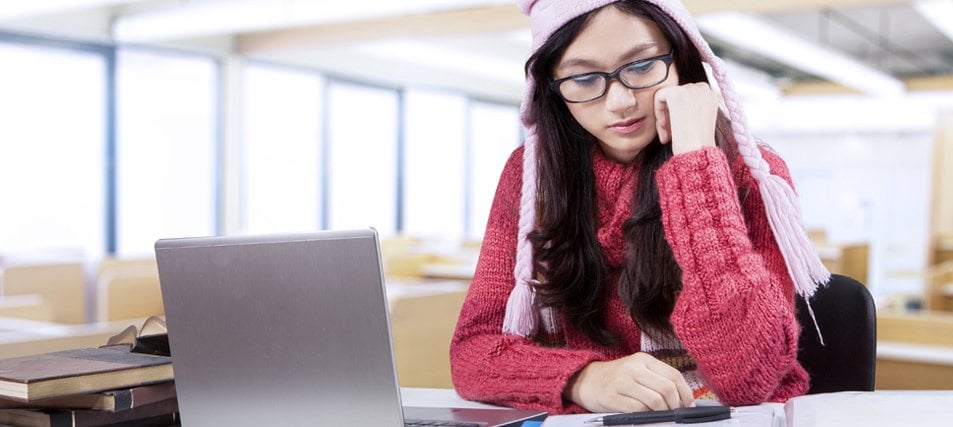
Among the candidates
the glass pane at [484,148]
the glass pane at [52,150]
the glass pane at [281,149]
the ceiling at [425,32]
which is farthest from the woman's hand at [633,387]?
the glass pane at [484,148]

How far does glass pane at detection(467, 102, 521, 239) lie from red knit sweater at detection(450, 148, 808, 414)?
349 inches

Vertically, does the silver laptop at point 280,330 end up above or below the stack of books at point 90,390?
above

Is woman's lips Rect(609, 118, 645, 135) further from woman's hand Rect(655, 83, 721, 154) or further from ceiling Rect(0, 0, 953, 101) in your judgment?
ceiling Rect(0, 0, 953, 101)

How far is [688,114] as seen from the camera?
1.24 metres

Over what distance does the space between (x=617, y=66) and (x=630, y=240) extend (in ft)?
0.77

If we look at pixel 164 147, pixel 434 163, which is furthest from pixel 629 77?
pixel 434 163

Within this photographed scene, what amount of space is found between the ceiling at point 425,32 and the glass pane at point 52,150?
24 centimetres

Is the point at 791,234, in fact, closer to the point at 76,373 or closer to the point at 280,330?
the point at 280,330

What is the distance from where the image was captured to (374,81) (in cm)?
864

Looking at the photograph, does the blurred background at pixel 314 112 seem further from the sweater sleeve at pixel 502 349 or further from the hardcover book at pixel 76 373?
the hardcover book at pixel 76 373

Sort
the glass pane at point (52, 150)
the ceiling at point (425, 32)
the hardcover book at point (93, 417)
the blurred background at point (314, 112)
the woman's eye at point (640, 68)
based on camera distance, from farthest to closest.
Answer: the glass pane at point (52, 150) < the blurred background at point (314, 112) < the ceiling at point (425, 32) < the woman's eye at point (640, 68) < the hardcover book at point (93, 417)

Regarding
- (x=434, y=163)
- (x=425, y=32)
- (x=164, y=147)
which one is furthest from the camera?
(x=434, y=163)

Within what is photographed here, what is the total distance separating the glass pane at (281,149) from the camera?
→ 764 cm

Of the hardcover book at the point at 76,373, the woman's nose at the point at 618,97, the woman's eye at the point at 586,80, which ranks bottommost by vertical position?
the hardcover book at the point at 76,373
